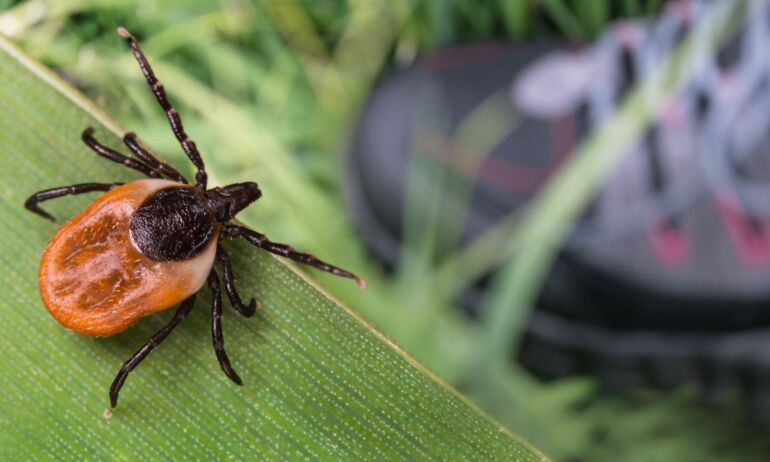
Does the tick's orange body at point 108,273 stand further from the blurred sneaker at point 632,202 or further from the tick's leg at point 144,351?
the blurred sneaker at point 632,202

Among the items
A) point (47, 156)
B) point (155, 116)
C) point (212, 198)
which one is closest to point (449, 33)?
point (155, 116)

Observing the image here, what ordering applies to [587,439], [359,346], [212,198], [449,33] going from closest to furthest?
[359,346], [212,198], [587,439], [449,33]

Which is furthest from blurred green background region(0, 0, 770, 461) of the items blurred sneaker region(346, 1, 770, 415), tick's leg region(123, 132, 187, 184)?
tick's leg region(123, 132, 187, 184)

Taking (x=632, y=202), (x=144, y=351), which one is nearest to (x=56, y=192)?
(x=144, y=351)

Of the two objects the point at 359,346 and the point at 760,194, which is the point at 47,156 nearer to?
the point at 359,346

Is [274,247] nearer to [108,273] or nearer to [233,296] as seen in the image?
[233,296]

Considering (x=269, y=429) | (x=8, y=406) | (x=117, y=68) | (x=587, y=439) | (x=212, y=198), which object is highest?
(x=587, y=439)

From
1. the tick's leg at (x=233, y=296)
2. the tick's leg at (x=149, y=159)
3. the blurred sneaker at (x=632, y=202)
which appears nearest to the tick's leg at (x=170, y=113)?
the tick's leg at (x=149, y=159)
